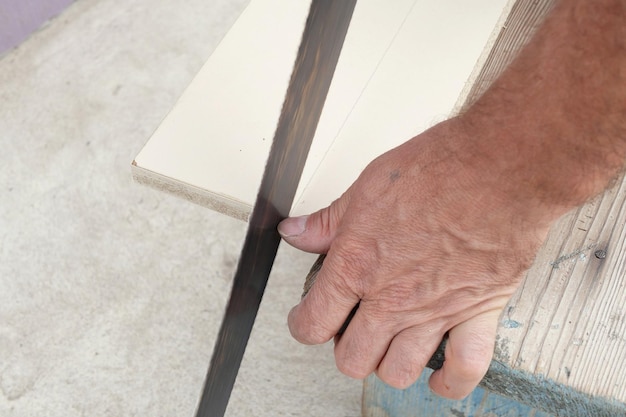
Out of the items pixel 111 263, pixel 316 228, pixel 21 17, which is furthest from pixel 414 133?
pixel 21 17

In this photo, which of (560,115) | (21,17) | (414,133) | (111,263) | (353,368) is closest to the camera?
(560,115)

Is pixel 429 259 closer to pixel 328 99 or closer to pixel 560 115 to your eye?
pixel 560 115

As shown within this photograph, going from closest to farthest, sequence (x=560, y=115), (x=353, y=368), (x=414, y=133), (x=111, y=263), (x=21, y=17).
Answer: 1. (x=560, y=115)
2. (x=353, y=368)
3. (x=414, y=133)
4. (x=111, y=263)
5. (x=21, y=17)

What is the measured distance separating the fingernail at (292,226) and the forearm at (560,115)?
0.80 feet

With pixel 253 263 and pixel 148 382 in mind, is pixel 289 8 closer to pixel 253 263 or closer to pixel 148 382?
pixel 253 263

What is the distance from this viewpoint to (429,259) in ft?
2.58

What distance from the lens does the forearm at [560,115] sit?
0.69m

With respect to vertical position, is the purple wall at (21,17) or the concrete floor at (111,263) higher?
the purple wall at (21,17)

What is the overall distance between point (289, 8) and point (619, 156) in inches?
25.6

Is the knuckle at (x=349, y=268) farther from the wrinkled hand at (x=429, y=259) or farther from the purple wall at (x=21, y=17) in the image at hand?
the purple wall at (x=21, y=17)

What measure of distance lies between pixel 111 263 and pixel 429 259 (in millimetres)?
1161

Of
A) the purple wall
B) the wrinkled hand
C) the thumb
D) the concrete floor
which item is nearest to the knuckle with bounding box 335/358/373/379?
the wrinkled hand

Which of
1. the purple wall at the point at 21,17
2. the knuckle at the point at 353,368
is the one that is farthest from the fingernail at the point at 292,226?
the purple wall at the point at 21,17

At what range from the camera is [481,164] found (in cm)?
74
